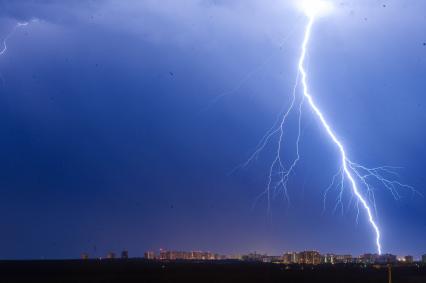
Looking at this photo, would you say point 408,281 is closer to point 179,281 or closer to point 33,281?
point 179,281

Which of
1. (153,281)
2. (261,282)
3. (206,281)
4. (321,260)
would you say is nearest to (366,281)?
(261,282)

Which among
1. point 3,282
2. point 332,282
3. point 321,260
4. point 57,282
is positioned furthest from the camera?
point 321,260

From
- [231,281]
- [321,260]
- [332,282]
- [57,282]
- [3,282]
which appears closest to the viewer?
[3,282]

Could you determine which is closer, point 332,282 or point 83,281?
point 83,281

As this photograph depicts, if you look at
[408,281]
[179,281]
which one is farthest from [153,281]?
[408,281]

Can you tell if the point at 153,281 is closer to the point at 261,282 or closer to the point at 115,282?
the point at 115,282

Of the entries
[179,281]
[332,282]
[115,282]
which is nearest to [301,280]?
[332,282]

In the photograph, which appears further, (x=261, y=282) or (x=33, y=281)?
(x=261, y=282)

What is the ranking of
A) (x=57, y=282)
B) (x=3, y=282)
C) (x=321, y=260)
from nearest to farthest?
(x=3, y=282) → (x=57, y=282) → (x=321, y=260)

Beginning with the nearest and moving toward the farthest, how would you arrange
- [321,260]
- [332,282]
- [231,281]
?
[231,281], [332,282], [321,260]
